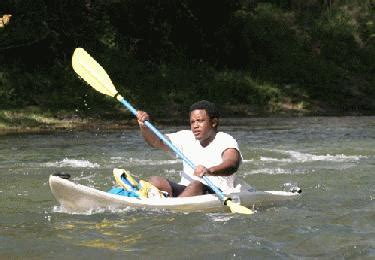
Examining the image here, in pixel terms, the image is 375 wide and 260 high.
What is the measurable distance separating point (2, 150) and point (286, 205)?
7022 mm

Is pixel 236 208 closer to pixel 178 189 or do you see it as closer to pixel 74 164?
pixel 178 189

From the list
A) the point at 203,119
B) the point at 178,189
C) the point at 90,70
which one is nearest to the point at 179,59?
the point at 90,70

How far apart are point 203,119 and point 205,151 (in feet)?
1.15

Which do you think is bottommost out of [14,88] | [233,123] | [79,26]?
[233,123]

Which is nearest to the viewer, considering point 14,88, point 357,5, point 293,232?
point 293,232

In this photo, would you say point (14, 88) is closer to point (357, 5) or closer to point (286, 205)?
point (286, 205)

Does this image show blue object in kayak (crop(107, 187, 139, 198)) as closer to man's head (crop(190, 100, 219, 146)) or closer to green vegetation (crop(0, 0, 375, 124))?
man's head (crop(190, 100, 219, 146))

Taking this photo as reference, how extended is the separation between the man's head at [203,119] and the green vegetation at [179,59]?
12.0 m

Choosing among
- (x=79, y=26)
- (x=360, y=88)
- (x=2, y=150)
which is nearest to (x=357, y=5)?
(x=360, y=88)

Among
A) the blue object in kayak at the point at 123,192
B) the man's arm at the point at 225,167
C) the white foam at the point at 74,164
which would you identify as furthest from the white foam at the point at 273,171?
the blue object in kayak at the point at 123,192

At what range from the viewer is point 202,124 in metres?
6.68

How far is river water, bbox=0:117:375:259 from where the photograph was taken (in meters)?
5.31

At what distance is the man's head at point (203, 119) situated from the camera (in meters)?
6.65

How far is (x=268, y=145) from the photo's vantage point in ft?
44.8
